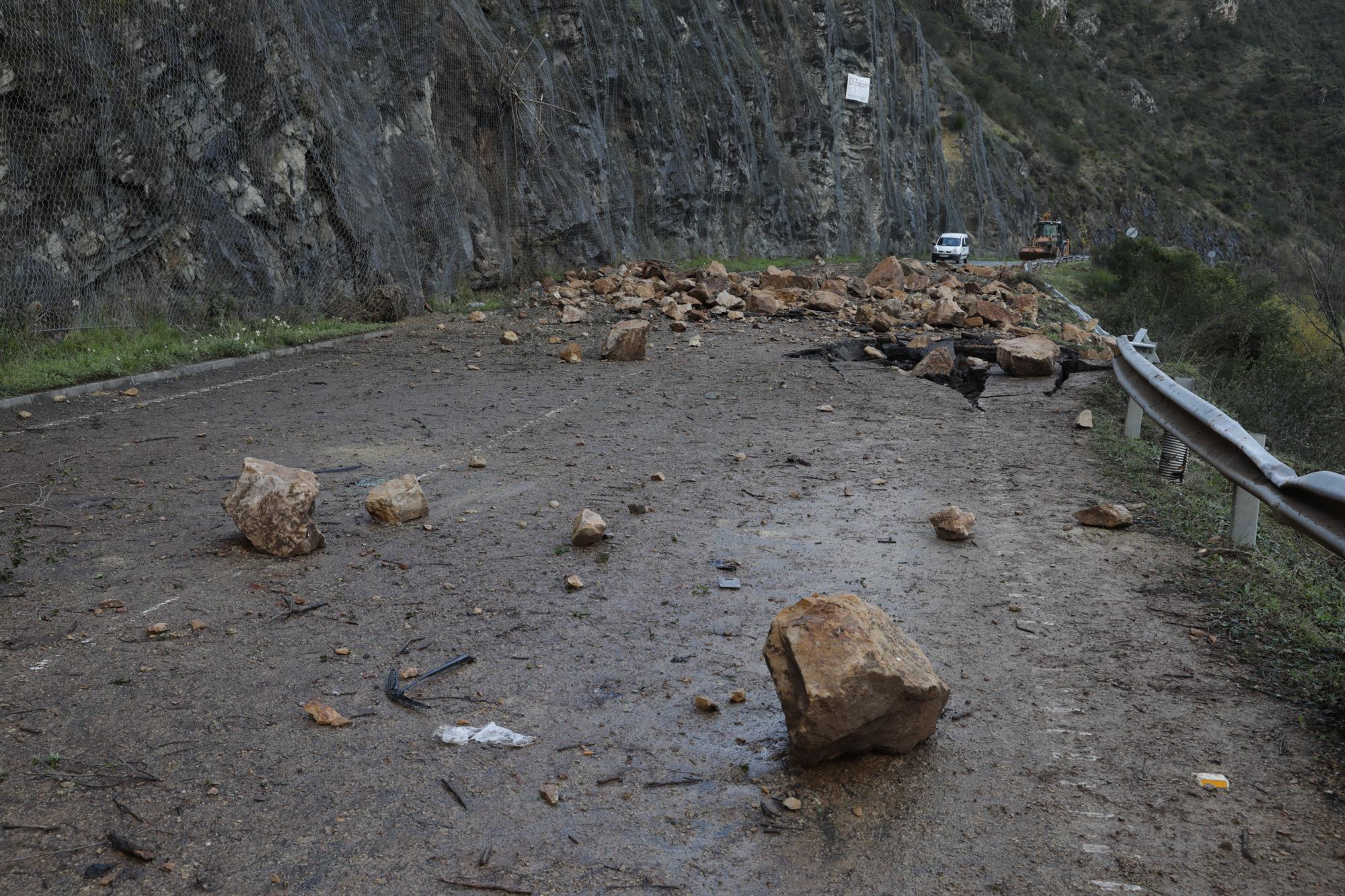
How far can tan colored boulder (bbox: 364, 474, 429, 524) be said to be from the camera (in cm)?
601

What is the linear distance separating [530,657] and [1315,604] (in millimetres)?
3591

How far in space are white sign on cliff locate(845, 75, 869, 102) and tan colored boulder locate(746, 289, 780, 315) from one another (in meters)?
33.1

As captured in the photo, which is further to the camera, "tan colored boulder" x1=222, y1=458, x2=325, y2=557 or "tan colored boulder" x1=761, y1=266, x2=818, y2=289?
"tan colored boulder" x1=761, y1=266, x2=818, y2=289

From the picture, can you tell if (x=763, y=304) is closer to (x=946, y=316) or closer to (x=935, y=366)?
(x=946, y=316)

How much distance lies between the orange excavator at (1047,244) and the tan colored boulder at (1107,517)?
Result: 52.1 meters

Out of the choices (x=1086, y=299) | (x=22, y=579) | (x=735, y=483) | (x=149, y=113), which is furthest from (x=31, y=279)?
(x=1086, y=299)

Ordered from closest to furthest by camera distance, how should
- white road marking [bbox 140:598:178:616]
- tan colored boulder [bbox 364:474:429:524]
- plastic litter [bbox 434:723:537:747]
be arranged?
1. plastic litter [bbox 434:723:537:747]
2. white road marking [bbox 140:598:178:616]
3. tan colored boulder [bbox 364:474:429:524]

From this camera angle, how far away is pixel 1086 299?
29.5 meters

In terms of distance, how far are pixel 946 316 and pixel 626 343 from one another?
6478 millimetres

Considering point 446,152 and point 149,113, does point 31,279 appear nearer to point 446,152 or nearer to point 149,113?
point 149,113

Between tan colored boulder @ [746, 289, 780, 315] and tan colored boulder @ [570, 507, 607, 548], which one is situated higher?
tan colored boulder @ [570, 507, 607, 548]

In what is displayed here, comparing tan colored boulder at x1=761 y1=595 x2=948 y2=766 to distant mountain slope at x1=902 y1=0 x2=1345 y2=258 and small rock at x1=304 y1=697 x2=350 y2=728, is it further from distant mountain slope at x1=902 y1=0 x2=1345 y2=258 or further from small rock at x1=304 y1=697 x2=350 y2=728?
distant mountain slope at x1=902 y1=0 x2=1345 y2=258

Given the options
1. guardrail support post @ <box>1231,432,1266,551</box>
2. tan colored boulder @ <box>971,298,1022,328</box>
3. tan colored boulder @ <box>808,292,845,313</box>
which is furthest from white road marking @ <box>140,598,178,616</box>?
tan colored boulder @ <box>808,292,845,313</box>

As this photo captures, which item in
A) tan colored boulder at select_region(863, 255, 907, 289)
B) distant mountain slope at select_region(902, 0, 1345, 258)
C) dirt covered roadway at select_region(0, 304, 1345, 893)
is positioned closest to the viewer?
dirt covered roadway at select_region(0, 304, 1345, 893)
